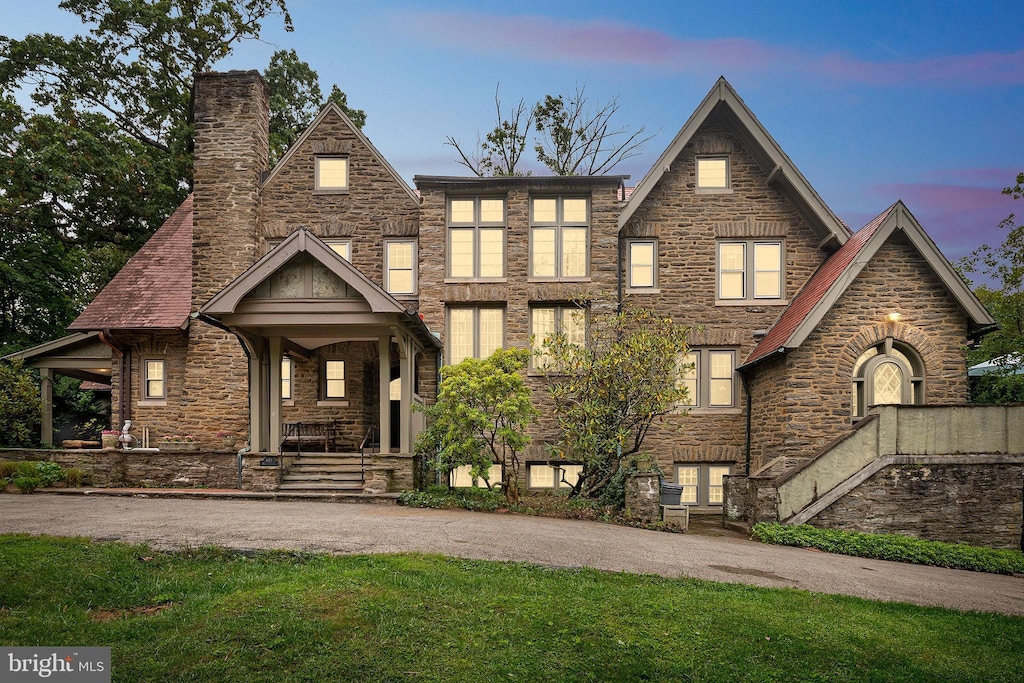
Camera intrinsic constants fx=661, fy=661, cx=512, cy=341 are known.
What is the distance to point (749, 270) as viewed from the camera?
18.0 meters

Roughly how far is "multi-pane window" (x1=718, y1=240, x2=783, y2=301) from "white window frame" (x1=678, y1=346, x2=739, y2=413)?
1.50m

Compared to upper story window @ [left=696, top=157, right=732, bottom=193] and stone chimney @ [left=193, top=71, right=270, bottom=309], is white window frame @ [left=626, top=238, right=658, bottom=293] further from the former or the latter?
stone chimney @ [left=193, top=71, right=270, bottom=309]

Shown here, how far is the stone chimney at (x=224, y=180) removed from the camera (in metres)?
18.0

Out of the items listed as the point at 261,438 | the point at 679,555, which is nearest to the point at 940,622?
the point at 679,555

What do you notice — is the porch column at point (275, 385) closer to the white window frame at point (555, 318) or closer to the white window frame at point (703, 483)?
the white window frame at point (555, 318)

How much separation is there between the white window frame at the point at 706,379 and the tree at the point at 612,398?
10.1 feet

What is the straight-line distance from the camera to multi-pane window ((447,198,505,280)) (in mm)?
17875

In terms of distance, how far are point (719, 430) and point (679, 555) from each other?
795 cm

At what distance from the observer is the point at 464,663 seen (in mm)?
5758

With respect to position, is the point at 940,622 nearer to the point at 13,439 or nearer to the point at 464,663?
the point at 464,663

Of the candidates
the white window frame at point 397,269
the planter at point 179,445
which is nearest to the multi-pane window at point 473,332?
the white window frame at point 397,269

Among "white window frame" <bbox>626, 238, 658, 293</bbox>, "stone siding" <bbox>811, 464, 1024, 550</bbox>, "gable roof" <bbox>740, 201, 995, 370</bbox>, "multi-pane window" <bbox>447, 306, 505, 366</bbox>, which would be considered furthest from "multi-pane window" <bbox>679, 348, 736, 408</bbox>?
"multi-pane window" <bbox>447, 306, 505, 366</bbox>

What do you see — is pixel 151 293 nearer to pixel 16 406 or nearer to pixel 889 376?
pixel 16 406

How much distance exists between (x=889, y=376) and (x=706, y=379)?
4312mm
